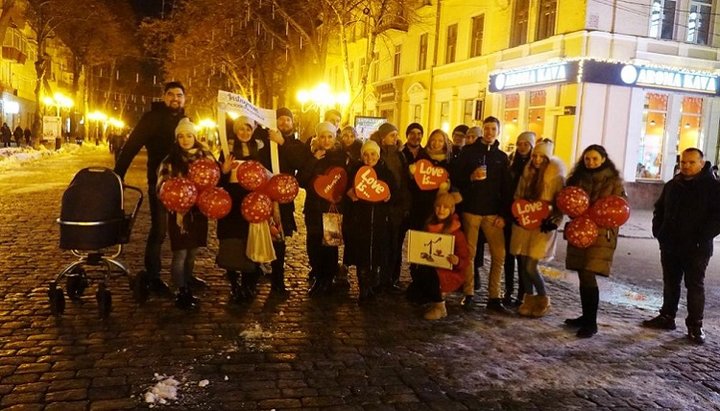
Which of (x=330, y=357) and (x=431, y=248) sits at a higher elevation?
(x=431, y=248)

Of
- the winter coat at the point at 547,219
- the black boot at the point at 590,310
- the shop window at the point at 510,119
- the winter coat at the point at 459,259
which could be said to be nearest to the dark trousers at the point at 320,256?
the winter coat at the point at 459,259

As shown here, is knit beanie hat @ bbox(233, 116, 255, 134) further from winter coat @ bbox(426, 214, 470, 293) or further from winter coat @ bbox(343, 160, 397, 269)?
winter coat @ bbox(426, 214, 470, 293)

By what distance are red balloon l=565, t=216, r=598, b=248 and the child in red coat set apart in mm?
1083

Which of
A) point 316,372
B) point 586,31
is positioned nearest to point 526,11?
point 586,31

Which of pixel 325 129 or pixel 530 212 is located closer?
pixel 530 212

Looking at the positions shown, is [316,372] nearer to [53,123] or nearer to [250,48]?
[250,48]

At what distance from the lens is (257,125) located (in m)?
7.08

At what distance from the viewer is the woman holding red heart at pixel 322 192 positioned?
22.7 ft

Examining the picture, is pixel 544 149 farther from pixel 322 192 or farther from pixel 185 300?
pixel 185 300

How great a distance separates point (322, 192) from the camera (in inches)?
273

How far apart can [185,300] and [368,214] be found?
2.06 metres

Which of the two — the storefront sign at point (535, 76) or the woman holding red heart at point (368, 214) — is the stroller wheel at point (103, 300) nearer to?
the woman holding red heart at point (368, 214)

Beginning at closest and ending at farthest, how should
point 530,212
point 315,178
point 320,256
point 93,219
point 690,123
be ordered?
point 93,219 < point 530,212 < point 315,178 < point 320,256 < point 690,123

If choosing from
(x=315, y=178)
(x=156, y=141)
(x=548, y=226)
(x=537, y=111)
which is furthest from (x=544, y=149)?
(x=537, y=111)
